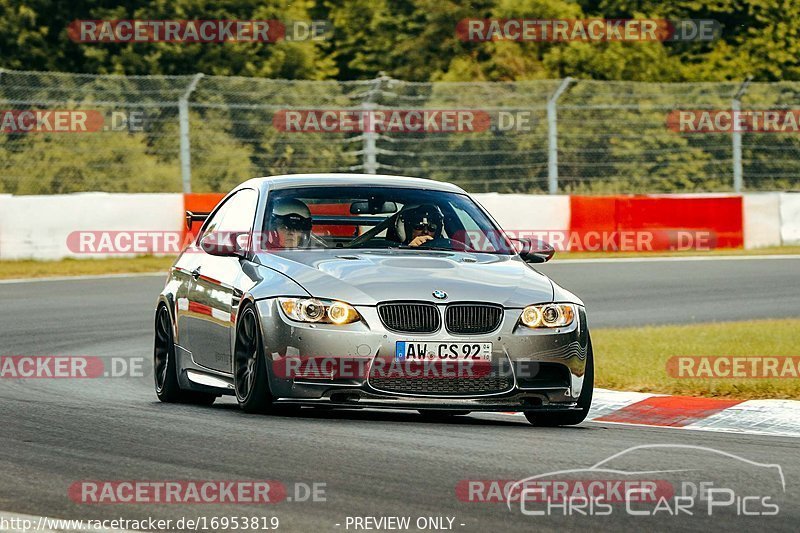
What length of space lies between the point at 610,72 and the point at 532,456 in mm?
31923

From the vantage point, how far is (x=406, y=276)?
351 inches

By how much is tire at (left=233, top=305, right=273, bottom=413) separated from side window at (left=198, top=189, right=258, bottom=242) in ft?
3.09

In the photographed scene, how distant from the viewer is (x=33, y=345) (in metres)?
14.2

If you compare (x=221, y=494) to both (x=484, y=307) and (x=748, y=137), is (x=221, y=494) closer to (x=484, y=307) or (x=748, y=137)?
(x=484, y=307)

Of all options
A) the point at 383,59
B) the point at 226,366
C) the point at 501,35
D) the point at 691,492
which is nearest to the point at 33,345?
the point at 226,366

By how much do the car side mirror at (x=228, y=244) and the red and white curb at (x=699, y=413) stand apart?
7.64 ft

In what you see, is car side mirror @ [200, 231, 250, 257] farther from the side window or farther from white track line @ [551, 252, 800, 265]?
white track line @ [551, 252, 800, 265]

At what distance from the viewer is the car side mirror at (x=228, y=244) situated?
963 centimetres

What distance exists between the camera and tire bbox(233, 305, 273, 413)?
29.1 feet

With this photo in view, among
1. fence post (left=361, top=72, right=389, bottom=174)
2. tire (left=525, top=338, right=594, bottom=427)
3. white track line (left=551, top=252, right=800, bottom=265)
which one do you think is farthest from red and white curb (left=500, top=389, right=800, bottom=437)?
fence post (left=361, top=72, right=389, bottom=174)

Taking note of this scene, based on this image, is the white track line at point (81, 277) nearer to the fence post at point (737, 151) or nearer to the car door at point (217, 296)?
the fence post at point (737, 151)

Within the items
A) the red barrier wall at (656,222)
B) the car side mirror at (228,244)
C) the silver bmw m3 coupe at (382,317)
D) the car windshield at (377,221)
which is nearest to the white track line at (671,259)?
the red barrier wall at (656,222)

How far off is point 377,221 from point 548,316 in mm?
1767

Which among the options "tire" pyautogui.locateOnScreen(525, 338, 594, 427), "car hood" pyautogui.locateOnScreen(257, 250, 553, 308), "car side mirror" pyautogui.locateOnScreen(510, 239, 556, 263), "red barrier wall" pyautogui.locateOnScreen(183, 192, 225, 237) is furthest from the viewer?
"red barrier wall" pyautogui.locateOnScreen(183, 192, 225, 237)
